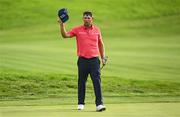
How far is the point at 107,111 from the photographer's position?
10.8 m

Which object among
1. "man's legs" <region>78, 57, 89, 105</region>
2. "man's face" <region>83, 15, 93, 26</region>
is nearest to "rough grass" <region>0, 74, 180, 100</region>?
"man's legs" <region>78, 57, 89, 105</region>

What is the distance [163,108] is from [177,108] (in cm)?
24

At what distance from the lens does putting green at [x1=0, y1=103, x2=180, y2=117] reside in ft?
33.3

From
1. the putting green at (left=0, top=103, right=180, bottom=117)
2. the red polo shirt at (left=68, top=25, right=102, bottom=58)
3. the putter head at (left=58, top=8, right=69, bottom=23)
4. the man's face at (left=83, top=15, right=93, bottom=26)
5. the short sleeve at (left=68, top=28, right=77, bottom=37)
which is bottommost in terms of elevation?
the putting green at (left=0, top=103, right=180, bottom=117)

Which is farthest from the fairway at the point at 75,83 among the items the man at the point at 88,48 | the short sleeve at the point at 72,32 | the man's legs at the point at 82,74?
the short sleeve at the point at 72,32

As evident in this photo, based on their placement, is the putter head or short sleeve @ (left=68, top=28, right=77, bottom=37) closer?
the putter head

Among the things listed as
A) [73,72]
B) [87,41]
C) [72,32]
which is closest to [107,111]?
[87,41]

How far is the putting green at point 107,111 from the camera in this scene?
10.2 meters

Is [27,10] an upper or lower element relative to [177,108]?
upper

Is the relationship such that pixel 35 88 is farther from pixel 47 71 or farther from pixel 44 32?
pixel 44 32

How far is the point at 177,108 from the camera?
11055mm

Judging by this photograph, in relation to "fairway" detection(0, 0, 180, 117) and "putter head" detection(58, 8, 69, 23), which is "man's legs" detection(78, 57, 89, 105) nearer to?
"fairway" detection(0, 0, 180, 117)

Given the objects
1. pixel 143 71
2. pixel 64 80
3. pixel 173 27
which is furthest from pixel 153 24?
pixel 64 80

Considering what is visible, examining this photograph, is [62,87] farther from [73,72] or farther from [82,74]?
[82,74]
